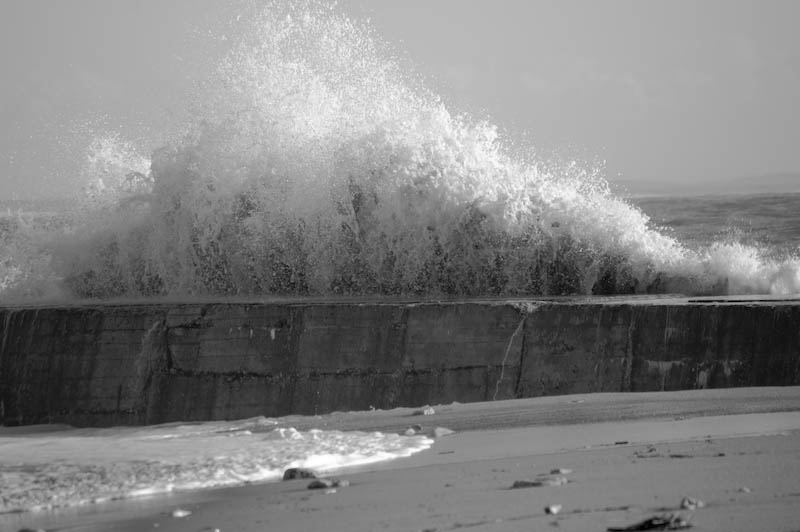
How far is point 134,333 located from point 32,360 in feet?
2.83

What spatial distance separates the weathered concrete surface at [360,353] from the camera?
6598 millimetres

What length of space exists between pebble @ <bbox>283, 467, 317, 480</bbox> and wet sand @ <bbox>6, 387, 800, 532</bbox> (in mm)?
121

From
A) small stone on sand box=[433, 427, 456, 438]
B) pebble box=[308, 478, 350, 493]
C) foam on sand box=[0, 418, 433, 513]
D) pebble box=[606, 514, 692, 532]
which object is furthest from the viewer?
small stone on sand box=[433, 427, 456, 438]

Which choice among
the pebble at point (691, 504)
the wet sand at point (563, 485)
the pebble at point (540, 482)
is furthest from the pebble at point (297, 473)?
the pebble at point (691, 504)

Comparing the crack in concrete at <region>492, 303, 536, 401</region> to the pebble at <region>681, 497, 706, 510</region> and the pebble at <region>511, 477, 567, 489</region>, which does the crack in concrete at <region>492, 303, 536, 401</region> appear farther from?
the pebble at <region>681, 497, 706, 510</region>

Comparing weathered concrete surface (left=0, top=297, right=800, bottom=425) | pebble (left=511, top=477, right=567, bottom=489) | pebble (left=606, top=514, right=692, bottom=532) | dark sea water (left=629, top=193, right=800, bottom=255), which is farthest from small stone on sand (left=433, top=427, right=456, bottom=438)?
dark sea water (left=629, top=193, right=800, bottom=255)

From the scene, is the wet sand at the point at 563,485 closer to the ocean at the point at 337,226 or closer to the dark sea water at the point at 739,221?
the ocean at the point at 337,226

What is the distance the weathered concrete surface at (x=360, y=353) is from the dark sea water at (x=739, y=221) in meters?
5.82

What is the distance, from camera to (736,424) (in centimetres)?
502

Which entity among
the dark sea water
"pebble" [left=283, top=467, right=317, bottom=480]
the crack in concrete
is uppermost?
the dark sea water

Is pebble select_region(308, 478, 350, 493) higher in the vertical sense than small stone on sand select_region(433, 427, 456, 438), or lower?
lower

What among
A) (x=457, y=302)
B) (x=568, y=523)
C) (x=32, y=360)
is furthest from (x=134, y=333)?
(x=568, y=523)

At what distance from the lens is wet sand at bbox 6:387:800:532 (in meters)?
3.45

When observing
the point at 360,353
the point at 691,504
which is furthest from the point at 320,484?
the point at 360,353
